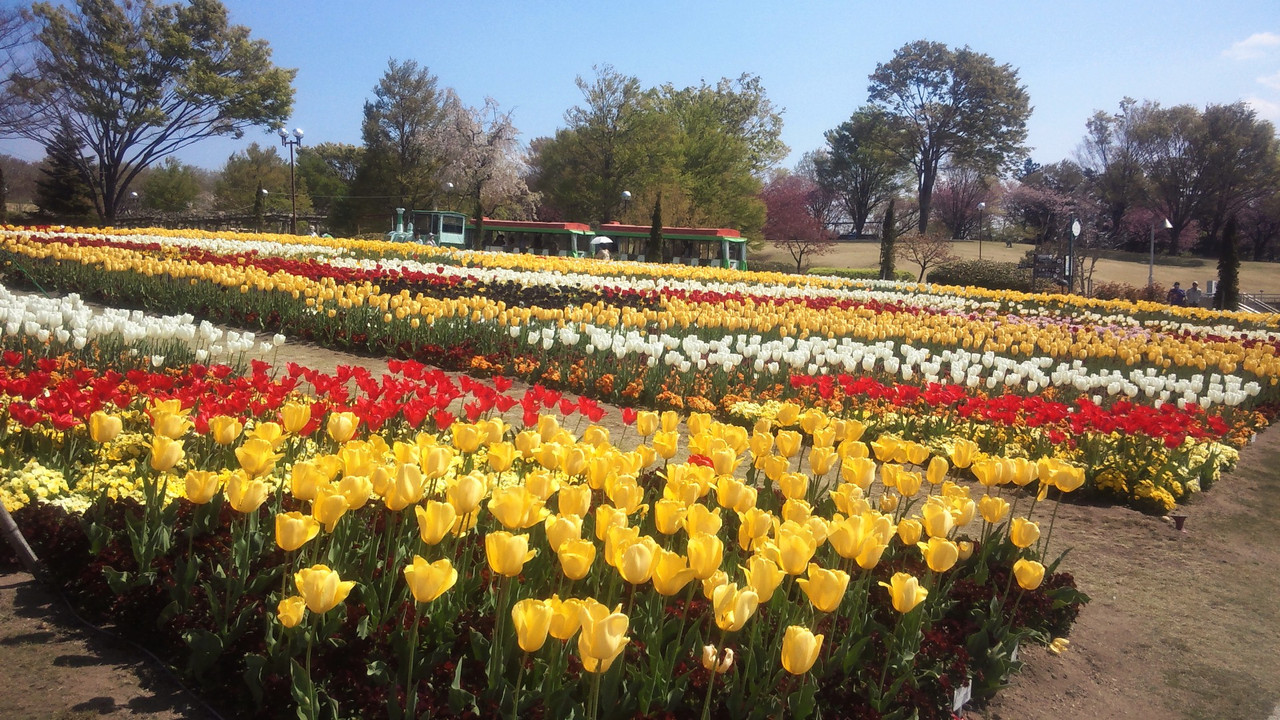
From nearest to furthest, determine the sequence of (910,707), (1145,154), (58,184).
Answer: (910,707), (58,184), (1145,154)

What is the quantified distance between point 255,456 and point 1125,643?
3701mm

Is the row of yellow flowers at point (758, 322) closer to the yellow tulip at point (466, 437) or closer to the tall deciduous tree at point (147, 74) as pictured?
the yellow tulip at point (466, 437)

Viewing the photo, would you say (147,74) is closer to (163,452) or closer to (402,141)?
(402,141)

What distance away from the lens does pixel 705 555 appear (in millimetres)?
2342

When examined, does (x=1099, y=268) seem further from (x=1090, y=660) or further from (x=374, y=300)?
(x=1090, y=660)

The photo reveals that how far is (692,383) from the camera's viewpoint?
28.5ft

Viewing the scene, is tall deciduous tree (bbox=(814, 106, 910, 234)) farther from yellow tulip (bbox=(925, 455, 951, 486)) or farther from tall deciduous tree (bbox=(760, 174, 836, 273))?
yellow tulip (bbox=(925, 455, 951, 486))

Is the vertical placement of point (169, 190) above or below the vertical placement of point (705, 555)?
above

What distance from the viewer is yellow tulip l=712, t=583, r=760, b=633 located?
7.17 feet

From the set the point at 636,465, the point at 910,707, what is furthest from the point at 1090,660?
the point at 636,465

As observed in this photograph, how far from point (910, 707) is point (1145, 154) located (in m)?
72.7

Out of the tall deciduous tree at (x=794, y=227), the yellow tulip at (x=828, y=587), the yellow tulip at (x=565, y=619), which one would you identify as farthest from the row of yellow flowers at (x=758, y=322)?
the tall deciduous tree at (x=794, y=227)

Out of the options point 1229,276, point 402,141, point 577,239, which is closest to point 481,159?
point 402,141

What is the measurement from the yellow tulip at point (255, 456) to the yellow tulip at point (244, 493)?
5cm
